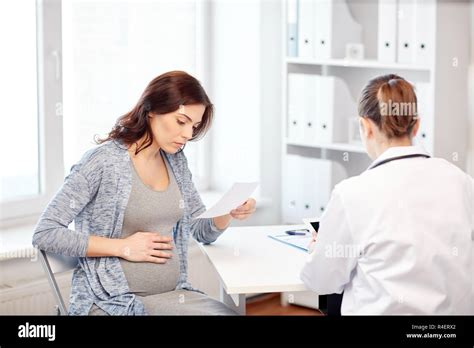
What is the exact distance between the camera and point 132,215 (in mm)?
2258

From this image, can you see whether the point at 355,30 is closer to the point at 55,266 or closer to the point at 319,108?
the point at 319,108

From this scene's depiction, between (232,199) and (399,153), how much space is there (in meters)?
0.57

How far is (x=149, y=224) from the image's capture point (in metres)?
2.29

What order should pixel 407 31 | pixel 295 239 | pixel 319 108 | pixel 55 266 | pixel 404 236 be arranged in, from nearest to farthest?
pixel 404 236 < pixel 55 266 < pixel 295 239 < pixel 407 31 < pixel 319 108

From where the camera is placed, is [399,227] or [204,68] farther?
[204,68]

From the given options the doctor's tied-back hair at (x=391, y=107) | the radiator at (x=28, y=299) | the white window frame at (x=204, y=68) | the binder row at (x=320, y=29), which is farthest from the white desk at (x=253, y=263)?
the white window frame at (x=204, y=68)

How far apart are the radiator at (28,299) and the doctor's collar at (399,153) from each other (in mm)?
1457

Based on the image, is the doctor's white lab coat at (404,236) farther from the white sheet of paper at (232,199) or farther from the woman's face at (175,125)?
the woman's face at (175,125)

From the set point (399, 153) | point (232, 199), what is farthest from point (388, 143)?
point (232, 199)

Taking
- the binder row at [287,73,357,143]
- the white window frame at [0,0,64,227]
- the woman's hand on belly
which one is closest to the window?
the white window frame at [0,0,64,227]

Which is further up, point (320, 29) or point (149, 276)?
point (320, 29)

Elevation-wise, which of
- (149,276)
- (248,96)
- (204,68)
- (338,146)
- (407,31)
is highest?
(407,31)

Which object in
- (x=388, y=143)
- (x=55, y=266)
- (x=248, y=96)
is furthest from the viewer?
(x=248, y=96)
